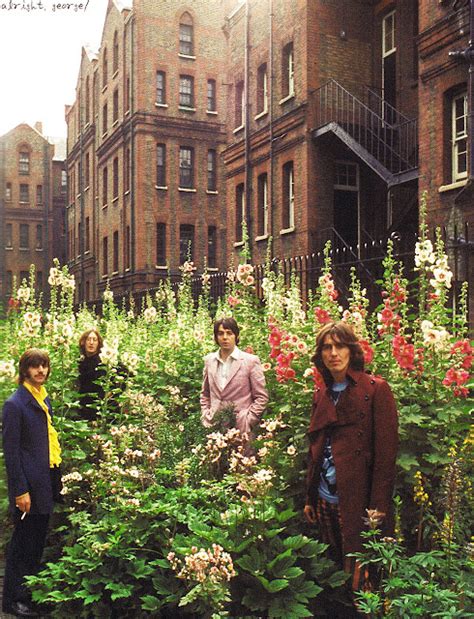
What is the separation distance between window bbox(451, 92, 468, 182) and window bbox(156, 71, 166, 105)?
19.8 meters

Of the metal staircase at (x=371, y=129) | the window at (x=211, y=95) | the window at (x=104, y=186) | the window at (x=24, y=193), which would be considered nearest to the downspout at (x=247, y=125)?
the metal staircase at (x=371, y=129)

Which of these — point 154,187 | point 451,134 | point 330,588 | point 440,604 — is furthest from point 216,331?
point 154,187

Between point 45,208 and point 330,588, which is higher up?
point 45,208

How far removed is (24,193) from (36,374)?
177 ft

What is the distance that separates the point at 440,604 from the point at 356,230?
1892 cm

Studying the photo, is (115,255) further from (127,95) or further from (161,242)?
(127,95)

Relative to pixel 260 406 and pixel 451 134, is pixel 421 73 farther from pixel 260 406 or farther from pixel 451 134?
pixel 260 406

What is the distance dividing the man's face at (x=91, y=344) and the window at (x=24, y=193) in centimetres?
5145

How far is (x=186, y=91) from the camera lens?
34.3 meters

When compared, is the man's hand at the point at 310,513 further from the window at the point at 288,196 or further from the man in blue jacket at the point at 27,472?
the window at the point at 288,196

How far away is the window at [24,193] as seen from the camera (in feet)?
185

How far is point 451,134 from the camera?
51.3 feet

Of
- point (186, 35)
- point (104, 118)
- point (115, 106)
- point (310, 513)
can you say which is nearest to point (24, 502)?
point (310, 513)

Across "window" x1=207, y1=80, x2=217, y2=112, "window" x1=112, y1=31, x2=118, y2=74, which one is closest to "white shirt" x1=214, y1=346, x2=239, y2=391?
"window" x1=207, y1=80, x2=217, y2=112
